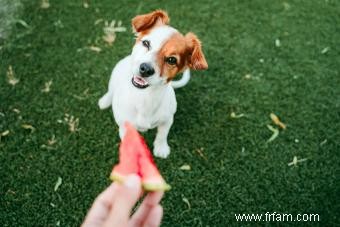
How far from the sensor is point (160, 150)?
3410mm

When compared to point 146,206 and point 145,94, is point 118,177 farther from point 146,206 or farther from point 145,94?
point 145,94

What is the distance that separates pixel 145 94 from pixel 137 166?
1.20 metres

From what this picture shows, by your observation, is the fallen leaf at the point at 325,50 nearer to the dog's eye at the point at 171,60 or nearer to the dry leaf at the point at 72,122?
the dog's eye at the point at 171,60

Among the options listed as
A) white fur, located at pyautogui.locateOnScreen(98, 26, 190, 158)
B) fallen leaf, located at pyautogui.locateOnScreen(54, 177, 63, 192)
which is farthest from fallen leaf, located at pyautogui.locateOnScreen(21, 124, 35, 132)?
white fur, located at pyautogui.locateOnScreen(98, 26, 190, 158)

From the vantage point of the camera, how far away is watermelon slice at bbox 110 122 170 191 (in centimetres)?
160

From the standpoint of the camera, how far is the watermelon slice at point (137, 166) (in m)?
1.60

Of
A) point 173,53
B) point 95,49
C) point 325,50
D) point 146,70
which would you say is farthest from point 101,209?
point 325,50

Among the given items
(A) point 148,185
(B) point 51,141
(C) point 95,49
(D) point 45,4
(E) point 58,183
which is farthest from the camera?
(D) point 45,4

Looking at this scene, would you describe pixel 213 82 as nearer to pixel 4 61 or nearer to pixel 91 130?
pixel 91 130

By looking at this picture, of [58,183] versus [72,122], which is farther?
[72,122]

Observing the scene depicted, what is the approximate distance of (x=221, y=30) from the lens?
428cm

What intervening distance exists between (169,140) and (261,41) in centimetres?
138

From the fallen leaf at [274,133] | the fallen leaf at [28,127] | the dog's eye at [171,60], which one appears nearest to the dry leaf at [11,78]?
the fallen leaf at [28,127]

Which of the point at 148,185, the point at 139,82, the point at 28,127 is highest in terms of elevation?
the point at 148,185
